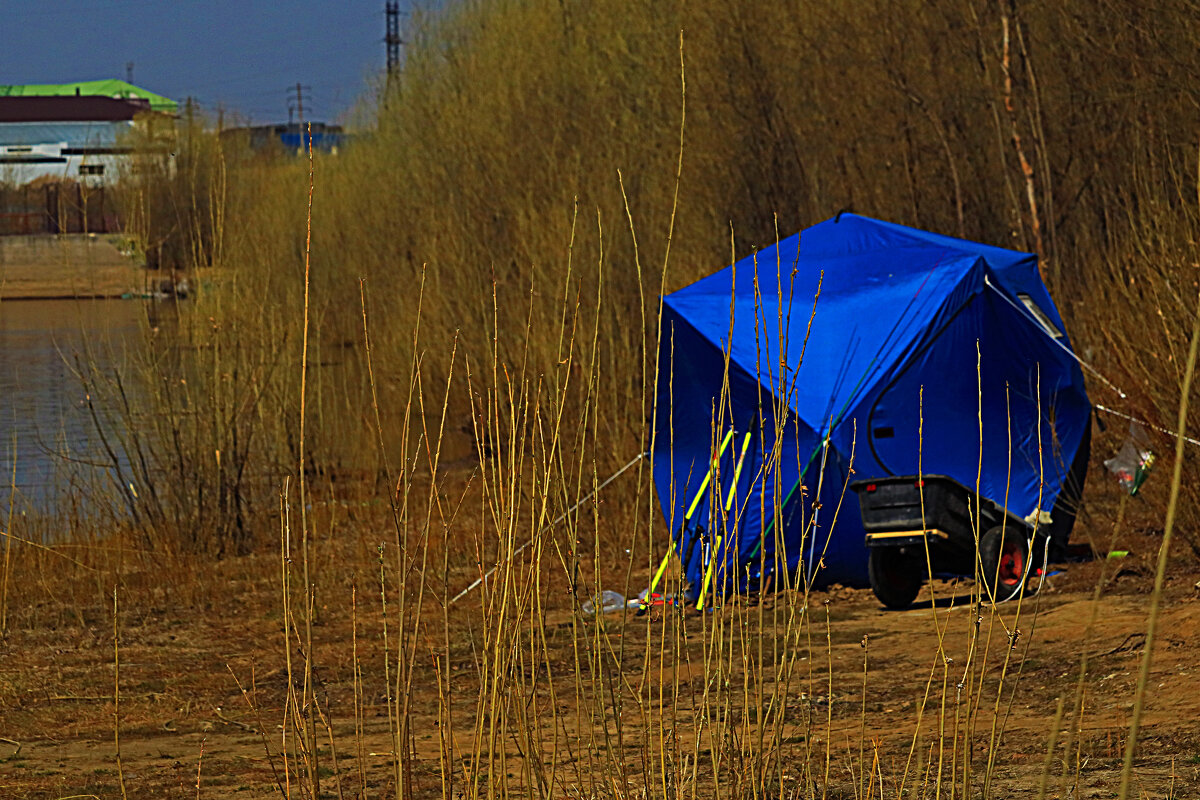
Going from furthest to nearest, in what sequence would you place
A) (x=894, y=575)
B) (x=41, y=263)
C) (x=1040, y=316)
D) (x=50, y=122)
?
(x=50, y=122) → (x=41, y=263) → (x=1040, y=316) → (x=894, y=575)

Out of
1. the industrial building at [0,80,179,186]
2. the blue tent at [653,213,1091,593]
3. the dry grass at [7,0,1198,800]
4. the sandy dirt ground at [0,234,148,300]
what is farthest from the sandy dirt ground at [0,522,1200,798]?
the industrial building at [0,80,179,186]

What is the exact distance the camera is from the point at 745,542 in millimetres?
8625

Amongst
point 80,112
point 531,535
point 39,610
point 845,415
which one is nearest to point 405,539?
point 531,535

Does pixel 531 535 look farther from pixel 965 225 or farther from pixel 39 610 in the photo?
pixel 965 225

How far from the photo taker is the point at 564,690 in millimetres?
6633

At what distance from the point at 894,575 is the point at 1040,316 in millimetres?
1799

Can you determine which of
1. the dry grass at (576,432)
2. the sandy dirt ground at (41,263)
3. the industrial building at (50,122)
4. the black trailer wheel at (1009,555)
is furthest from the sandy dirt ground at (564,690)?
the industrial building at (50,122)

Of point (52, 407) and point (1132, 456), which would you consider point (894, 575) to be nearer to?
point (1132, 456)

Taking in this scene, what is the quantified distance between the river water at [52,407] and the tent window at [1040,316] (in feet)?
17.0

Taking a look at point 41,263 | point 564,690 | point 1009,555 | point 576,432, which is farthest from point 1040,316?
point 41,263

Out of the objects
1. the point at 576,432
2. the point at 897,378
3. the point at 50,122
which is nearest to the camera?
the point at 576,432

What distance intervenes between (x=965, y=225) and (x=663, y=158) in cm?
330

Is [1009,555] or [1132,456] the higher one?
[1132,456]

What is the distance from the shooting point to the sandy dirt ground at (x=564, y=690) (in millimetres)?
4555
